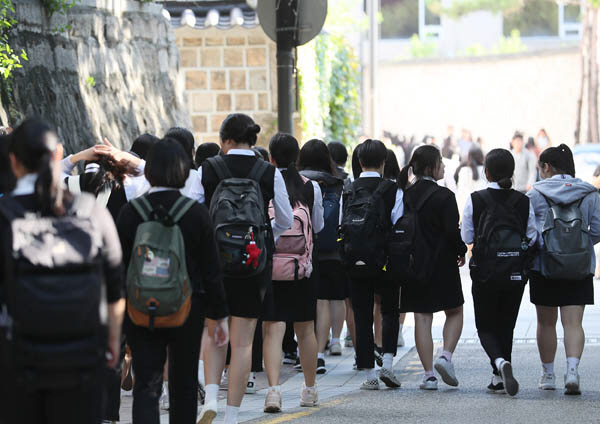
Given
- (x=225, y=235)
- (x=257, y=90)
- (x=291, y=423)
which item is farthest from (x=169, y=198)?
(x=257, y=90)

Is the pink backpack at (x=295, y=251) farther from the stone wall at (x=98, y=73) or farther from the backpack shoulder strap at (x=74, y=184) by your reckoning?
the stone wall at (x=98, y=73)

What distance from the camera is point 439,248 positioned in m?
9.39

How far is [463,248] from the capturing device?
372 inches

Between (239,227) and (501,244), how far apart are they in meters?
2.46

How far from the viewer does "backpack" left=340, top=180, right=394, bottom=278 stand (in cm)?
923

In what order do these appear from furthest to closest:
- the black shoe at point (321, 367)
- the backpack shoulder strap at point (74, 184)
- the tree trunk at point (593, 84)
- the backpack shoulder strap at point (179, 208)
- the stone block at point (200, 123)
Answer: the tree trunk at point (593, 84)
the stone block at point (200, 123)
the black shoe at point (321, 367)
the backpack shoulder strap at point (74, 184)
the backpack shoulder strap at point (179, 208)

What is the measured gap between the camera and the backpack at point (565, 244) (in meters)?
9.07

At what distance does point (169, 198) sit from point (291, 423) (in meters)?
2.22

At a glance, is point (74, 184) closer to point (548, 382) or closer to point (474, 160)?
point (548, 382)

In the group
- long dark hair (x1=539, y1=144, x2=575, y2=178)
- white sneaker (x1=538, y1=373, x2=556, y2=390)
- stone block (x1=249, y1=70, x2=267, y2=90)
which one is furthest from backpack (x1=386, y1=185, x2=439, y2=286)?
stone block (x1=249, y1=70, x2=267, y2=90)

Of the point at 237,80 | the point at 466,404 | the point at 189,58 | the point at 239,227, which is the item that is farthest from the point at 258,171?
the point at 189,58

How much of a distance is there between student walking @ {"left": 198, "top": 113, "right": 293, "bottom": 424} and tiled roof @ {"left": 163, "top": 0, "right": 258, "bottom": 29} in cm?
1007

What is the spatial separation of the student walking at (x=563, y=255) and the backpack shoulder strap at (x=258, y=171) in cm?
247

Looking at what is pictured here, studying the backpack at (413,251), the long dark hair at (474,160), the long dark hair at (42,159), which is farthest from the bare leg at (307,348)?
the long dark hair at (474,160)
